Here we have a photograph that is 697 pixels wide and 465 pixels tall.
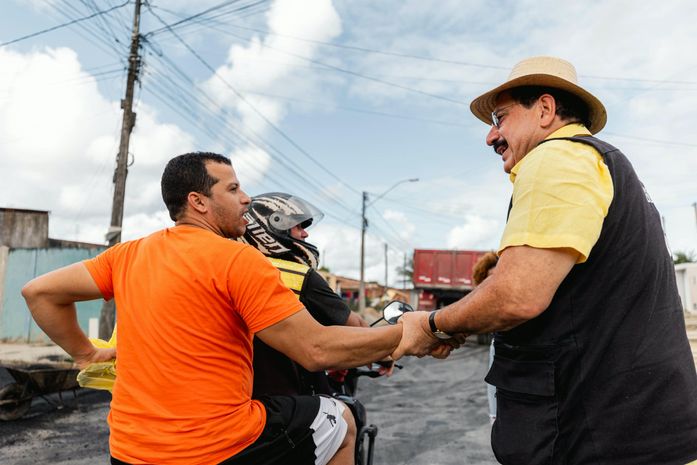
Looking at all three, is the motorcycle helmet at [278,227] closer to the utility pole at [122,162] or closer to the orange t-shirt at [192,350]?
the orange t-shirt at [192,350]

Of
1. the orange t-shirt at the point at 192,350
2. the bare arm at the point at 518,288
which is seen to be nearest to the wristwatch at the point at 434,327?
the bare arm at the point at 518,288

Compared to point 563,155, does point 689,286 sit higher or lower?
lower

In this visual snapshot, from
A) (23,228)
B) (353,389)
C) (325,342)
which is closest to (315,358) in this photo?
(325,342)

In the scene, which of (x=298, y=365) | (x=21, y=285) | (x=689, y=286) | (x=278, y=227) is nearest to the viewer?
(x=298, y=365)

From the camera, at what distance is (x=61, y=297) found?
2426mm

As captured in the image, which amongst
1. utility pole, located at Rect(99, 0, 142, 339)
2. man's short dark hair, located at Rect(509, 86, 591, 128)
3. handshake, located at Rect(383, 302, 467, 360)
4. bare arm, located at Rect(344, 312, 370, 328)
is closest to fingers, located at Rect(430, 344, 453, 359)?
handshake, located at Rect(383, 302, 467, 360)

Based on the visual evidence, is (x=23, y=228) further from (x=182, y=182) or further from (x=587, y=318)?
(x=587, y=318)

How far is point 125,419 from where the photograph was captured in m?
2.03

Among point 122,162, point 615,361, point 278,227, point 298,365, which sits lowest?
point 298,365

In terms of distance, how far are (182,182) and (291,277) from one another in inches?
27.6

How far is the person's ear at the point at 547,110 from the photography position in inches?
79.7

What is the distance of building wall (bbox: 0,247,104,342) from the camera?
55.9ft

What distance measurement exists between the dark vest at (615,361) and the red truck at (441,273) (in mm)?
21589

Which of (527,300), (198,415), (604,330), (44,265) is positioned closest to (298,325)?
(198,415)
